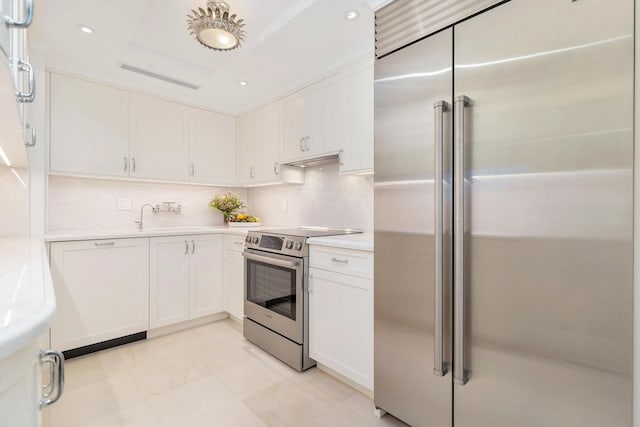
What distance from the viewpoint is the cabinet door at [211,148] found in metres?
3.31

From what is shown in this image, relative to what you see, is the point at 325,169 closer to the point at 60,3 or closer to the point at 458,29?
the point at 458,29

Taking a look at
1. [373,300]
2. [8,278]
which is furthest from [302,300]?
[8,278]

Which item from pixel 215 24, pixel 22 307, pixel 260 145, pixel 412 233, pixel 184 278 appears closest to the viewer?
pixel 22 307

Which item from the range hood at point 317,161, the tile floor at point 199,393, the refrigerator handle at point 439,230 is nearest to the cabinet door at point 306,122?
the range hood at point 317,161

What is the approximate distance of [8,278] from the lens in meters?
0.84

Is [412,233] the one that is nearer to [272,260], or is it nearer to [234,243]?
[272,260]

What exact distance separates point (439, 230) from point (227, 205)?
272 centimetres

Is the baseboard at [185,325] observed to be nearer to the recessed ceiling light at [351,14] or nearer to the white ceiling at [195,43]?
the white ceiling at [195,43]

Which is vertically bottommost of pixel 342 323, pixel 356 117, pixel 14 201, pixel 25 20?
pixel 342 323

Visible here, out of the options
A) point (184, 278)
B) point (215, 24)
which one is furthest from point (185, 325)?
point (215, 24)

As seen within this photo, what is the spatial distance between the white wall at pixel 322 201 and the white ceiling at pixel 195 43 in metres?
0.88

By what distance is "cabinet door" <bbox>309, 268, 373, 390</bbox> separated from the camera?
5.84 feet

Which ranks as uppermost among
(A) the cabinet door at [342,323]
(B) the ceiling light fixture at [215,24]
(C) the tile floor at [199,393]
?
(B) the ceiling light fixture at [215,24]

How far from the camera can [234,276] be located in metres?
2.97
